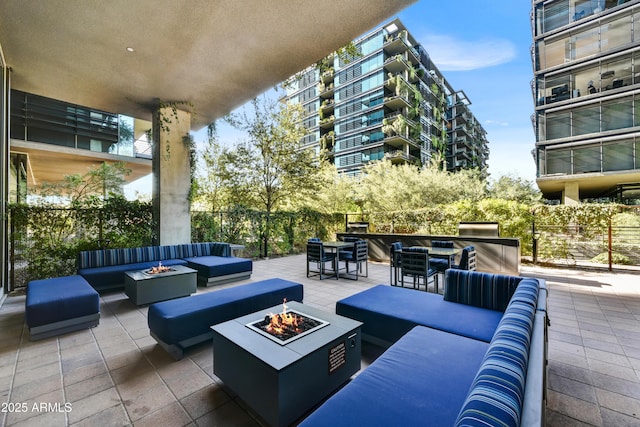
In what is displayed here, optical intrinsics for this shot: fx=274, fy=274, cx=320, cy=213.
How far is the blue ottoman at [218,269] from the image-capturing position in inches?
215

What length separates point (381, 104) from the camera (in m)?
29.2

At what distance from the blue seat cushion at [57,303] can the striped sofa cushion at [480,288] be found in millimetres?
4314

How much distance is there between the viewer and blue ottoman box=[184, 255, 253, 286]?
5461 mm

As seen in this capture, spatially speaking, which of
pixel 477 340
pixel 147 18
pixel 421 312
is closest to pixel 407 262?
pixel 421 312

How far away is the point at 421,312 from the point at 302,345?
4.30 ft

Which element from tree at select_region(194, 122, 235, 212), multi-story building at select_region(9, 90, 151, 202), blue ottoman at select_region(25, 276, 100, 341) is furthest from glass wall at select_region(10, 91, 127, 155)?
blue ottoman at select_region(25, 276, 100, 341)

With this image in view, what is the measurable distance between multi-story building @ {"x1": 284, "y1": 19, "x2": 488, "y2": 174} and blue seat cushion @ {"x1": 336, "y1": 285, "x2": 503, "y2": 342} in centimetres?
2351

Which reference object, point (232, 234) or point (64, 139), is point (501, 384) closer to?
point (232, 234)

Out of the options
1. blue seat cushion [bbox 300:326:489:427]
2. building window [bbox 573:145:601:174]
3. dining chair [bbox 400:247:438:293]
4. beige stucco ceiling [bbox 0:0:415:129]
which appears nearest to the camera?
blue seat cushion [bbox 300:326:489:427]

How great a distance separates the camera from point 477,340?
213 cm

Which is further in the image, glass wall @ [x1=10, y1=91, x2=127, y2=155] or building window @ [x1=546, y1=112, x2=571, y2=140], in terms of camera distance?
building window @ [x1=546, y1=112, x2=571, y2=140]

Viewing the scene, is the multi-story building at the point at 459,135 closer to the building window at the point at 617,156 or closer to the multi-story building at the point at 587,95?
the multi-story building at the point at 587,95

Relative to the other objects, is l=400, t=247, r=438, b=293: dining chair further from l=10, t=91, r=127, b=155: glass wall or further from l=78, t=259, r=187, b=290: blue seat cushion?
l=10, t=91, r=127, b=155: glass wall

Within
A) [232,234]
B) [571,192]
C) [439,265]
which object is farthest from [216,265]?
[571,192]
